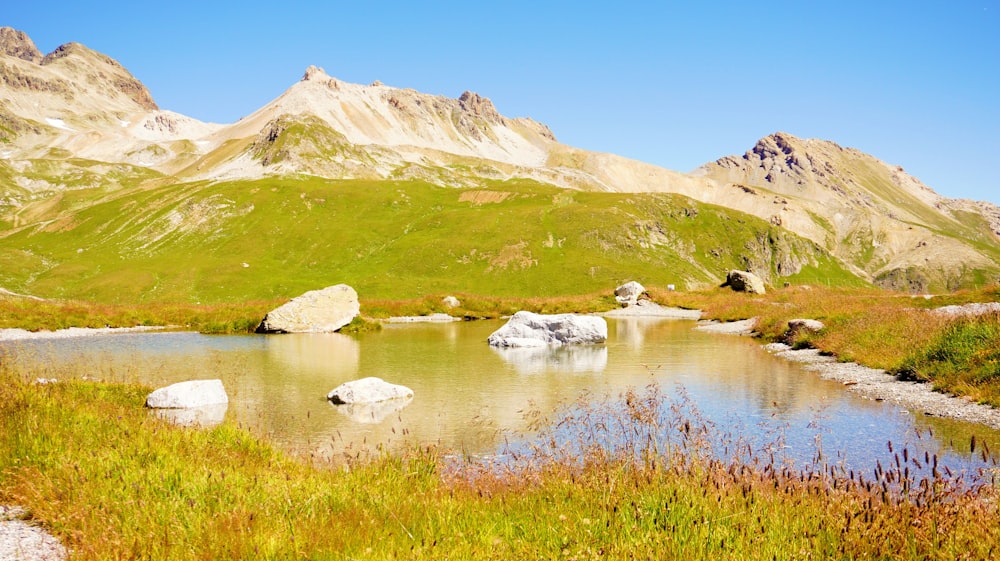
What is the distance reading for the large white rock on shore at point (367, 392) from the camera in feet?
68.8

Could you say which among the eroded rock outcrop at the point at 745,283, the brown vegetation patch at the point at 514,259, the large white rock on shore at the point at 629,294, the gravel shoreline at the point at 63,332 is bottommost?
the gravel shoreline at the point at 63,332

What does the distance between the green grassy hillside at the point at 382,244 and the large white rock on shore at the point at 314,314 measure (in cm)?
4749

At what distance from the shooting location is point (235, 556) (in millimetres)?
6555

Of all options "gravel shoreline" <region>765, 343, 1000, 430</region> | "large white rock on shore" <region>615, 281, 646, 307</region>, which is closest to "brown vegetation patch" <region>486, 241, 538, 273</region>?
"large white rock on shore" <region>615, 281, 646, 307</region>

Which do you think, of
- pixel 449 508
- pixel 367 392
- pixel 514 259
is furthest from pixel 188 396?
pixel 514 259

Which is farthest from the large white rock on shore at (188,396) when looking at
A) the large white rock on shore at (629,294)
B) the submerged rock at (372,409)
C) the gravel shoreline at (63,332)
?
the large white rock on shore at (629,294)

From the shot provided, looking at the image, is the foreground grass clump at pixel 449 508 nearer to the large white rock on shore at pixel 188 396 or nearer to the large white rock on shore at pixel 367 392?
the large white rock on shore at pixel 188 396

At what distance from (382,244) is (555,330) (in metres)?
99.5

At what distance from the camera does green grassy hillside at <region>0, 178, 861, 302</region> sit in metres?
109

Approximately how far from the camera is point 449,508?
806 centimetres

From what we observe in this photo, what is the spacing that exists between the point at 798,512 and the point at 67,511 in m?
9.86

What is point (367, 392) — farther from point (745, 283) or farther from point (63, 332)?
point (745, 283)

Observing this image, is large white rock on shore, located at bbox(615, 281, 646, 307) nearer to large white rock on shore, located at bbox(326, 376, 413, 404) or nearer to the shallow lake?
the shallow lake

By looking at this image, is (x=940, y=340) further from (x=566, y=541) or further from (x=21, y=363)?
(x=21, y=363)
